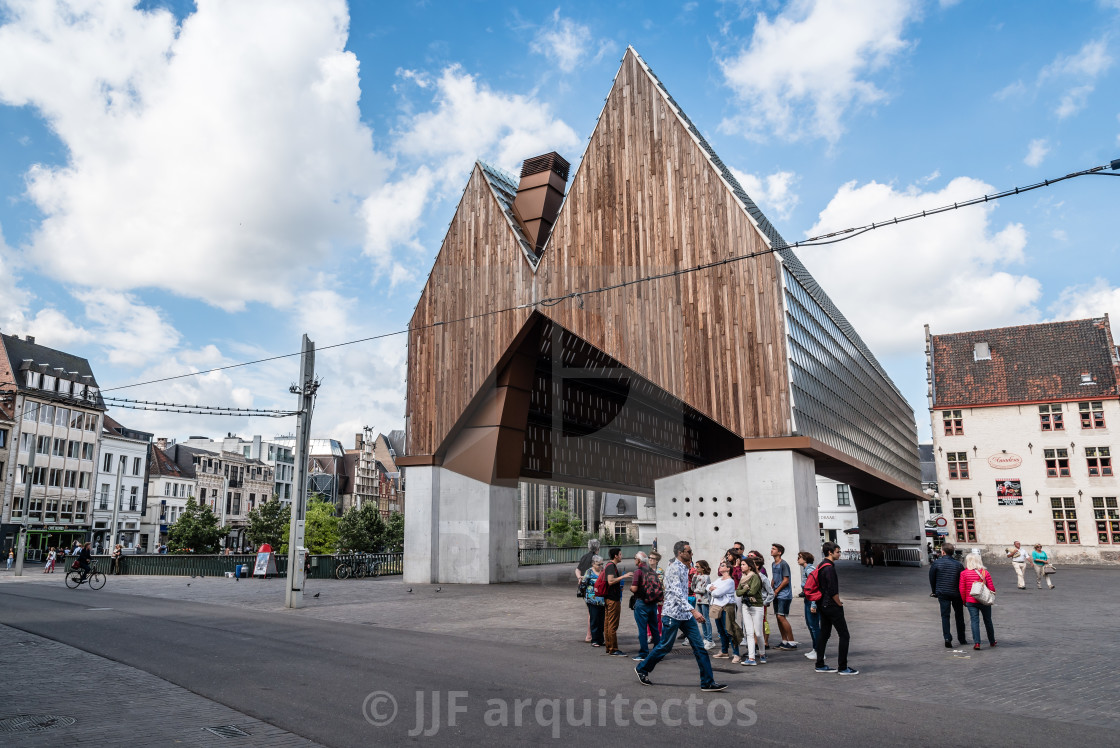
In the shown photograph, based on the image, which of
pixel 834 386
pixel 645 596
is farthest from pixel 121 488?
pixel 645 596

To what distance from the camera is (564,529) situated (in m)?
103

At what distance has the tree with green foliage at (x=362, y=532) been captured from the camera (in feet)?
199

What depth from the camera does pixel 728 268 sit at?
25.5 meters

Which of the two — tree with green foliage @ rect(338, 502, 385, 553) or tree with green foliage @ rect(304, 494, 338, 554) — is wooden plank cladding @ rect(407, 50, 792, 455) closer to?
tree with green foliage @ rect(338, 502, 385, 553)

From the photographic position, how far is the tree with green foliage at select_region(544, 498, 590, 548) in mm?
101375

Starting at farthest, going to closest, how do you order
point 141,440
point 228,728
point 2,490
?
point 141,440 → point 2,490 → point 228,728

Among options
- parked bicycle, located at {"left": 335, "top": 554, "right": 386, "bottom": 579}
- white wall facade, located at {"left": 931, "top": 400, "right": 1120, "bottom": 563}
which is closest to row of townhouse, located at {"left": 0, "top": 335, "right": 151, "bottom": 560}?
parked bicycle, located at {"left": 335, "top": 554, "right": 386, "bottom": 579}

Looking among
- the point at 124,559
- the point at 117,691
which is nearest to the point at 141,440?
the point at 124,559

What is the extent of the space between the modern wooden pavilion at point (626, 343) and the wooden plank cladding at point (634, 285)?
0.22ft

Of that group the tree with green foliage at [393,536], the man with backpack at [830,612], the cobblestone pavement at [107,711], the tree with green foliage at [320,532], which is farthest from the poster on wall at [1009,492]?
the tree with green foliage at [320,532]

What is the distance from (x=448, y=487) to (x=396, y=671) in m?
20.8

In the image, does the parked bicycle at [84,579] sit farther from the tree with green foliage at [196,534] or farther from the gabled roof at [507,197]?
the tree with green foliage at [196,534]

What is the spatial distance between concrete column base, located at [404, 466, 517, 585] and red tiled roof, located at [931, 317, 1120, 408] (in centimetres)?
3924

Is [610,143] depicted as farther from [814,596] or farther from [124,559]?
[124,559]
